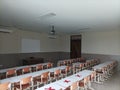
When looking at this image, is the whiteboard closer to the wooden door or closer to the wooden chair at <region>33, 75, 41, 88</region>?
the wooden door

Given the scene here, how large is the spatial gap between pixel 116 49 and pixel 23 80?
7790mm

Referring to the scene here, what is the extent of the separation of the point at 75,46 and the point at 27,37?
4.91 m

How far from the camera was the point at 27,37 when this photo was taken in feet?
31.4

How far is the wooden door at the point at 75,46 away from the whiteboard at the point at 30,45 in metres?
3.57

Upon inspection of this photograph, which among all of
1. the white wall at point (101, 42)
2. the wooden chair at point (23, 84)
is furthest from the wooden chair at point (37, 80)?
the white wall at point (101, 42)

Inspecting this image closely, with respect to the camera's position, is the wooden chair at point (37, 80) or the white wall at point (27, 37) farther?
the white wall at point (27, 37)

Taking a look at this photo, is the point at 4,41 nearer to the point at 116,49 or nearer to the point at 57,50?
the point at 57,50

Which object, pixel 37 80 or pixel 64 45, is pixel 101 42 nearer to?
pixel 64 45

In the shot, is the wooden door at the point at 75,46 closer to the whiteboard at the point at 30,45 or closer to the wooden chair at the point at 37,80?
the whiteboard at the point at 30,45

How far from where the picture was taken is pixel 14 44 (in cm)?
852

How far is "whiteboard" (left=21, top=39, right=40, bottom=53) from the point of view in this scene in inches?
364

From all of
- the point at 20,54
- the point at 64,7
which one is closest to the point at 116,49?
the point at 64,7

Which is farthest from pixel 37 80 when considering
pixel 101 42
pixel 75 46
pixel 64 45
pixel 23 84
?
pixel 64 45

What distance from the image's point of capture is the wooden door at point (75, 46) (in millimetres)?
11793
